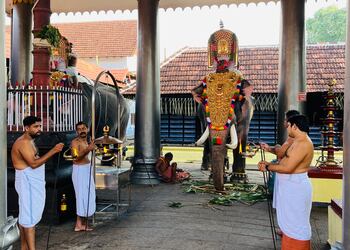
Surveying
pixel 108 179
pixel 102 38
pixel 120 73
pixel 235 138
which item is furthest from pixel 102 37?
pixel 108 179

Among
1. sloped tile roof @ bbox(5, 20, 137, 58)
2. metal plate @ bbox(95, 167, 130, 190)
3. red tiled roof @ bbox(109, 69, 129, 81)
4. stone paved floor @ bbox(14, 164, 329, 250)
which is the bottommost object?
stone paved floor @ bbox(14, 164, 329, 250)

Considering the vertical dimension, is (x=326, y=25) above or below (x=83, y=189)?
above

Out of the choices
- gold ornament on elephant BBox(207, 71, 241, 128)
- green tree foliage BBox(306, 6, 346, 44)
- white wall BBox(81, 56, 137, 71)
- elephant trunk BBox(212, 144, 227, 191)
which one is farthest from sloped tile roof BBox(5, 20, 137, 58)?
green tree foliage BBox(306, 6, 346, 44)

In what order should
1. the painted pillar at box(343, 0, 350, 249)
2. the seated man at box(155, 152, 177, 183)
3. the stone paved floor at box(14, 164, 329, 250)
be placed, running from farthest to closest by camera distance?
the seated man at box(155, 152, 177, 183), the stone paved floor at box(14, 164, 329, 250), the painted pillar at box(343, 0, 350, 249)

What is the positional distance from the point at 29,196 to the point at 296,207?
278 centimetres

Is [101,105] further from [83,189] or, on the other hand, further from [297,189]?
[297,189]

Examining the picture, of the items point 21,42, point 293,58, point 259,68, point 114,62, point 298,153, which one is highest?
point 114,62

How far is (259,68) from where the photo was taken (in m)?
15.9

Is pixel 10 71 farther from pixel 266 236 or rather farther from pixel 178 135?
pixel 266 236

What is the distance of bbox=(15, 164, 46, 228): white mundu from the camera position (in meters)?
4.64

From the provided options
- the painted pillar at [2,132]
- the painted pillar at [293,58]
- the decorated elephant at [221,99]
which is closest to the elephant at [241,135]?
the decorated elephant at [221,99]

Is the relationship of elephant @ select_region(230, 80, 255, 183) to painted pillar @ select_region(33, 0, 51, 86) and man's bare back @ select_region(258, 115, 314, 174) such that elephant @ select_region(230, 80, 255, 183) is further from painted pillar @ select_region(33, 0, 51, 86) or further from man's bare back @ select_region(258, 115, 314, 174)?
man's bare back @ select_region(258, 115, 314, 174)

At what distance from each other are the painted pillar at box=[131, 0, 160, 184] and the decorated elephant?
141 cm

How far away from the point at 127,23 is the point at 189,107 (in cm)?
1479
